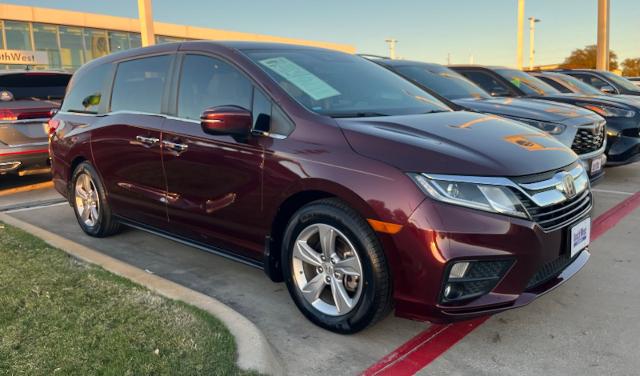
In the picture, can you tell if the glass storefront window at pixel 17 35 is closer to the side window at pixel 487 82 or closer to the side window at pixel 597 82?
the side window at pixel 487 82

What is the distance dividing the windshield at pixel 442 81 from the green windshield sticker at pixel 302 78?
3.32 meters

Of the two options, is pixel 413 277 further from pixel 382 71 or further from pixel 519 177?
pixel 382 71

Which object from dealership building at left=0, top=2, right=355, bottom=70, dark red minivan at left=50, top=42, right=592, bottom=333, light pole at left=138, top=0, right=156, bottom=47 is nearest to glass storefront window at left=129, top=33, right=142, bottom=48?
dealership building at left=0, top=2, right=355, bottom=70

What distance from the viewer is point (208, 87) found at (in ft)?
12.6

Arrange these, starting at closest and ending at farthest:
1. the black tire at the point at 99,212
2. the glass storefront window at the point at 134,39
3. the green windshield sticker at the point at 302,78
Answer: the green windshield sticker at the point at 302,78, the black tire at the point at 99,212, the glass storefront window at the point at 134,39

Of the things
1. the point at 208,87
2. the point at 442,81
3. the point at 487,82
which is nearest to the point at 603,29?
the point at 487,82

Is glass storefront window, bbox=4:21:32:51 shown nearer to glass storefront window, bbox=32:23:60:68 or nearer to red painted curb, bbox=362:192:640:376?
glass storefront window, bbox=32:23:60:68

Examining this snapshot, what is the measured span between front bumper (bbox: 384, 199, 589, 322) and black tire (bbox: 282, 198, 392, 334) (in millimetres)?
85

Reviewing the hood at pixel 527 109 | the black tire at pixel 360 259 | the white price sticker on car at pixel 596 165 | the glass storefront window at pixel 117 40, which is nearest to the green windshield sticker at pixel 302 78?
the black tire at pixel 360 259

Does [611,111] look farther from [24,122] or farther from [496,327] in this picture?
[24,122]

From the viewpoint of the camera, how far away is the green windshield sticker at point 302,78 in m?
3.49

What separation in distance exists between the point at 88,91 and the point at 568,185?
4.16 m

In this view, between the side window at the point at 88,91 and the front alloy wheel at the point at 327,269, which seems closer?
the front alloy wheel at the point at 327,269

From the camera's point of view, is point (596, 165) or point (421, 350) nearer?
point (421, 350)
